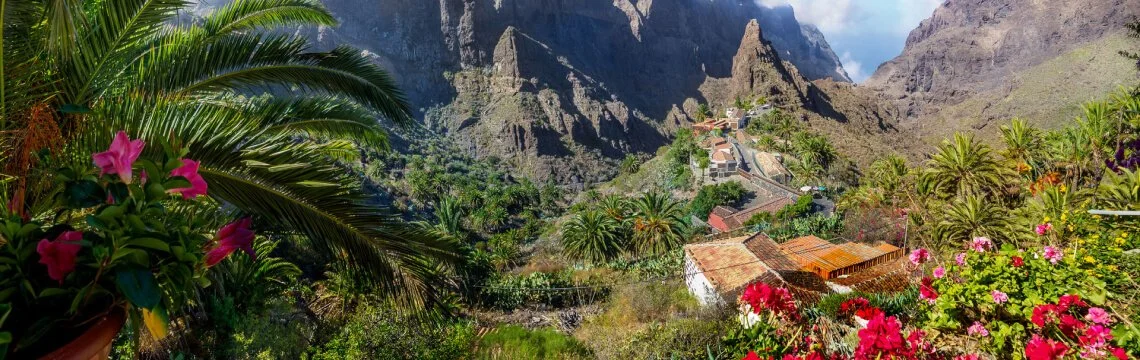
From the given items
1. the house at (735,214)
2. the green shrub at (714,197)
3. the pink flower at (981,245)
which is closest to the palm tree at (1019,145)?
the pink flower at (981,245)

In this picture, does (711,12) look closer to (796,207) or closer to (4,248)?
(796,207)

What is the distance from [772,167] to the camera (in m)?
51.4

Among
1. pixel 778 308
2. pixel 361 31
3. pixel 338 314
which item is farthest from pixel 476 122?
pixel 778 308

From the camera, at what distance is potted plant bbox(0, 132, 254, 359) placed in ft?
4.29

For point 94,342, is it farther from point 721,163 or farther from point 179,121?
point 721,163

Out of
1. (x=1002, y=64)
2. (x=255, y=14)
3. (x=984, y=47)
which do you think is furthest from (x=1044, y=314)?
(x=984, y=47)

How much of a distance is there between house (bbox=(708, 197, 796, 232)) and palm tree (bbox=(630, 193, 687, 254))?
10143mm

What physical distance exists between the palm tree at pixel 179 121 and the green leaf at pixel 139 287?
85 cm

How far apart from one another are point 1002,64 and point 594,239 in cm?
14111

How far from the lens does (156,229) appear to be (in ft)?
4.69

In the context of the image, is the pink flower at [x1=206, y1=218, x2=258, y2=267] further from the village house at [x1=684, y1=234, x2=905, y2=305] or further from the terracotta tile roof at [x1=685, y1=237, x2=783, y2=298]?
the terracotta tile roof at [x1=685, y1=237, x2=783, y2=298]

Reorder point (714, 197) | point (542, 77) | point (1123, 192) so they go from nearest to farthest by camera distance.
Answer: point (1123, 192) < point (714, 197) < point (542, 77)

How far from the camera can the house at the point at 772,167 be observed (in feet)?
163

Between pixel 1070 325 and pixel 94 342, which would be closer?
pixel 94 342
